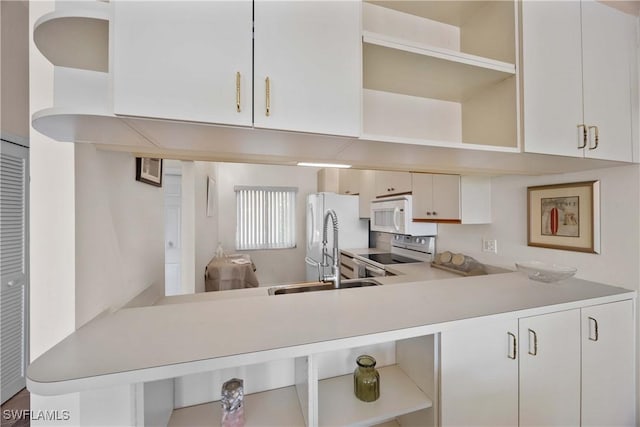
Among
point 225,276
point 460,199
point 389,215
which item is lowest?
point 225,276

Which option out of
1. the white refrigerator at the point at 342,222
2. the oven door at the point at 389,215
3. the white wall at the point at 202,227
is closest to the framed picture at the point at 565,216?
the oven door at the point at 389,215

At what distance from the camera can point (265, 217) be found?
4.61m

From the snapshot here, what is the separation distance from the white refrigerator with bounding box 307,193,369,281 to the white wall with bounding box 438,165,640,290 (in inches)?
70.2

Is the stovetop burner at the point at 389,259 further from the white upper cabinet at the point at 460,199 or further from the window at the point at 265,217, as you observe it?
the window at the point at 265,217

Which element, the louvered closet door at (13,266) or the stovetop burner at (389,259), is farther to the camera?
the stovetop burner at (389,259)

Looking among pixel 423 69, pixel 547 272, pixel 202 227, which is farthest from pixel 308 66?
pixel 202 227

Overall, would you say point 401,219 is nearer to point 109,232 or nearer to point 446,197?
point 446,197

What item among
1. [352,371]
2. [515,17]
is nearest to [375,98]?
[515,17]

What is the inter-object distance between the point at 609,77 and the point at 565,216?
0.74 m

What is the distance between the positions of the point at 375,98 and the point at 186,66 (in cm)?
89

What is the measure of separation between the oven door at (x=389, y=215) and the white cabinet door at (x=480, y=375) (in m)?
1.49

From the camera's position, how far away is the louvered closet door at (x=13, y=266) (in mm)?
1909

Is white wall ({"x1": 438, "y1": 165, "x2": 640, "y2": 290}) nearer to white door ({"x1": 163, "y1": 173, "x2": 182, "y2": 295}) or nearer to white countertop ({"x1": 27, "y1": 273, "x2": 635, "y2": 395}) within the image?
white countertop ({"x1": 27, "y1": 273, "x2": 635, "y2": 395})

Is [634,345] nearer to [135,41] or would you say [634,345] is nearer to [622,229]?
[622,229]
